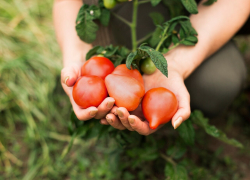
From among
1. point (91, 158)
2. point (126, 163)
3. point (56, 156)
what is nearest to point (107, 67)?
point (126, 163)

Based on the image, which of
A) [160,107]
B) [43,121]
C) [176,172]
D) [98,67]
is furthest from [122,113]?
A: [43,121]

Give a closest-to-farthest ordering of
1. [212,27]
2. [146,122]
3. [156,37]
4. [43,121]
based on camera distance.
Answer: [146,122] < [156,37] < [212,27] < [43,121]

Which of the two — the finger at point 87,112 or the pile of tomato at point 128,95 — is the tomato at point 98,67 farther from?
the finger at point 87,112

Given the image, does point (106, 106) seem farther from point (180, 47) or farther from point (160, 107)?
point (180, 47)

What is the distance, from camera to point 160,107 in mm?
748

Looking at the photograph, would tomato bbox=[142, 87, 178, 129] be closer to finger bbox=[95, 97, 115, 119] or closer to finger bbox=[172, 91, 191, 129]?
finger bbox=[172, 91, 191, 129]

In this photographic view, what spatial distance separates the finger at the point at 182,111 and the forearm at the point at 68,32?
1.78 feet

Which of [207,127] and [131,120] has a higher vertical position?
[131,120]

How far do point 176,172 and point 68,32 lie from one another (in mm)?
910

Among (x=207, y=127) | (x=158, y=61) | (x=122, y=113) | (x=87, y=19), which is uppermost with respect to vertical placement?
(x=87, y=19)

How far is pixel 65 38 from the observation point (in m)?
1.15

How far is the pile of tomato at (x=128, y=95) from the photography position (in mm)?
749

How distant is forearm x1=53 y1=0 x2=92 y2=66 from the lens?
1.08 m

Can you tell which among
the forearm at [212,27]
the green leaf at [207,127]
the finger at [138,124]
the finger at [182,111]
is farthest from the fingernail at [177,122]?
the forearm at [212,27]
